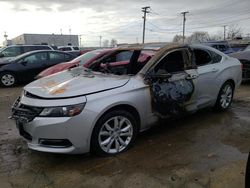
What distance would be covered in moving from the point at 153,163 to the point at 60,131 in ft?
4.34

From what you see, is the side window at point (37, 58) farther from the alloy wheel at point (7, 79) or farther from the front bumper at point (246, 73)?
the front bumper at point (246, 73)

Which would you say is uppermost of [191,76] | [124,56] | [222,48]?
[222,48]

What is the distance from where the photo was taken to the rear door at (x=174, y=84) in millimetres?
4648

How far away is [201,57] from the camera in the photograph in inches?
225

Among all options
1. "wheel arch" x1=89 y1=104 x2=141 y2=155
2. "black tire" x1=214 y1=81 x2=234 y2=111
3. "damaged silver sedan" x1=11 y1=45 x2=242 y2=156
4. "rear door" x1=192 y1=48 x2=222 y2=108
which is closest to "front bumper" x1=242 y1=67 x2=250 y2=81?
"black tire" x1=214 y1=81 x2=234 y2=111

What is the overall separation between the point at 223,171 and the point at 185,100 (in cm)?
161

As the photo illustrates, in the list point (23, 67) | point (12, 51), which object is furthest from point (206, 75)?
point (12, 51)

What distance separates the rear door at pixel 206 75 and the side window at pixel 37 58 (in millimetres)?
7541

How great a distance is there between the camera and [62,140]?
12.7 ft


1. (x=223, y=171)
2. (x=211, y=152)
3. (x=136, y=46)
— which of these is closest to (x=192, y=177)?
(x=223, y=171)

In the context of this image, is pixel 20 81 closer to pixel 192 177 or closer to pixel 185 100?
pixel 185 100

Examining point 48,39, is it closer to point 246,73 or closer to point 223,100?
point 246,73

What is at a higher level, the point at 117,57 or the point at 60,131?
the point at 117,57

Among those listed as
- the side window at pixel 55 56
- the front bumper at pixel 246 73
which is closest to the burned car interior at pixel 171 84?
the front bumper at pixel 246 73
